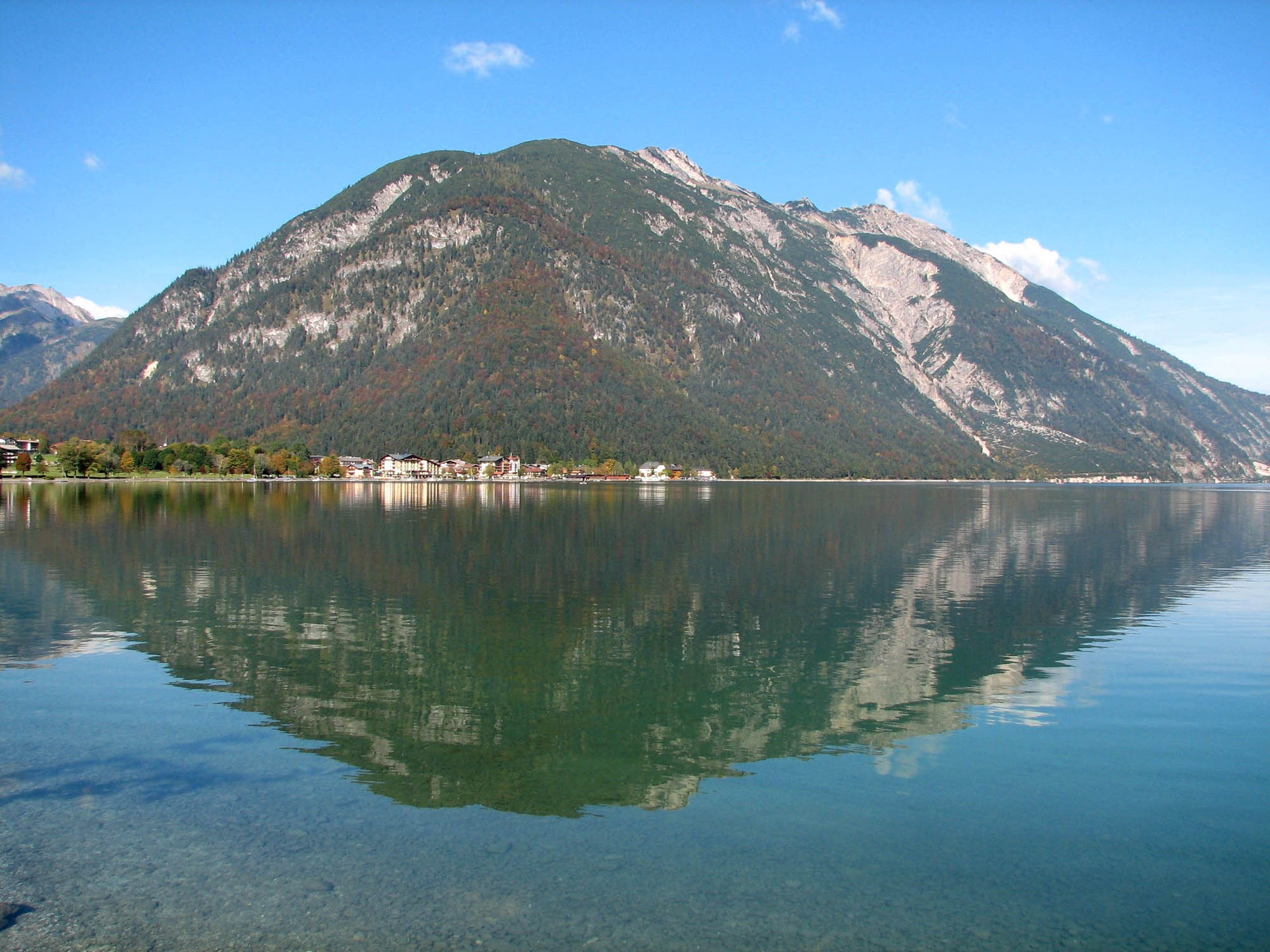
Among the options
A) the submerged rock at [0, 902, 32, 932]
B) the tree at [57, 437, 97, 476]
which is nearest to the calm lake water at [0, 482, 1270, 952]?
the submerged rock at [0, 902, 32, 932]

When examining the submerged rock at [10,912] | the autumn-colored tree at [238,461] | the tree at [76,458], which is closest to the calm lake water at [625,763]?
the submerged rock at [10,912]

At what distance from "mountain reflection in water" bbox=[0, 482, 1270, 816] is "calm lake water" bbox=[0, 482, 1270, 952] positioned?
5.5 inches

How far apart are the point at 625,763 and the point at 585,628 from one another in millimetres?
10184

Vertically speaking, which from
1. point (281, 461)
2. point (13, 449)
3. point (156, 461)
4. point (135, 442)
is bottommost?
point (156, 461)

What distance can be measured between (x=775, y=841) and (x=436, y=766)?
537 cm

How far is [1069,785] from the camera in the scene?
13195 millimetres

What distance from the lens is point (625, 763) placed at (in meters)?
13.7

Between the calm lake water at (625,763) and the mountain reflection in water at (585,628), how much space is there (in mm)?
141

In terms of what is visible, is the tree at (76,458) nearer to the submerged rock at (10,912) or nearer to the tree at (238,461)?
the tree at (238,461)

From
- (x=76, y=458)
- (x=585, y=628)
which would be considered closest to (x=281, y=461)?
(x=76, y=458)

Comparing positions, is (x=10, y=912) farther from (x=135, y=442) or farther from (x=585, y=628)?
(x=135, y=442)

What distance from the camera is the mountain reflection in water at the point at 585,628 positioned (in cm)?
1458

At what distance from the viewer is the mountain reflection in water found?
1458 centimetres

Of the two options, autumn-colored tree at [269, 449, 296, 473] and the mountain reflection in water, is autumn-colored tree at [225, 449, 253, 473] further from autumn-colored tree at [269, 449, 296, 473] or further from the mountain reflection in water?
the mountain reflection in water
